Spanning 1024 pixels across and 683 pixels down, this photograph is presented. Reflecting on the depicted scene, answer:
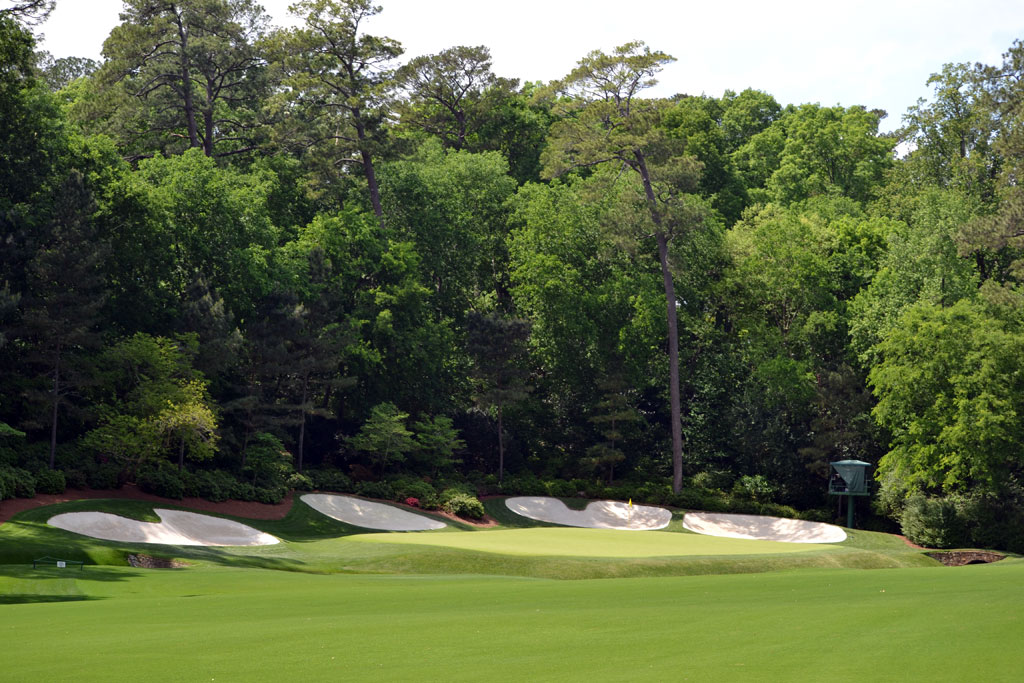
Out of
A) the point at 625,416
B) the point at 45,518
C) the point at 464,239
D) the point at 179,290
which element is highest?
the point at 464,239

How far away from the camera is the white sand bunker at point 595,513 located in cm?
3909

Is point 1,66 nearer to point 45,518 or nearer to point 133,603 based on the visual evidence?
point 45,518

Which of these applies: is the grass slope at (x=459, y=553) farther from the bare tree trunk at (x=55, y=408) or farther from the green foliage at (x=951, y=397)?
the green foliage at (x=951, y=397)

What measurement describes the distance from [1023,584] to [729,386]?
1118 inches

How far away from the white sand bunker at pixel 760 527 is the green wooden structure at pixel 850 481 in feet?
3.99

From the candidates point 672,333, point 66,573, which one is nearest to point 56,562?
point 66,573

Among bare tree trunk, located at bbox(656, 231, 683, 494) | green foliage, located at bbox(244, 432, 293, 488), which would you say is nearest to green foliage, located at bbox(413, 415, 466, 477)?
green foliage, located at bbox(244, 432, 293, 488)

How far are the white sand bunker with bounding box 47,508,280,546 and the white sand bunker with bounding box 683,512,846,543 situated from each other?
1725 centimetres

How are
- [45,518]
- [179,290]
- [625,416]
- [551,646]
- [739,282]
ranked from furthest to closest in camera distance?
1. [739,282]
2. [625,416]
3. [179,290]
4. [45,518]
5. [551,646]

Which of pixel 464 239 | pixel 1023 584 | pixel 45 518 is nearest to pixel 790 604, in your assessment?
pixel 1023 584

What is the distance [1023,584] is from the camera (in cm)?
1645

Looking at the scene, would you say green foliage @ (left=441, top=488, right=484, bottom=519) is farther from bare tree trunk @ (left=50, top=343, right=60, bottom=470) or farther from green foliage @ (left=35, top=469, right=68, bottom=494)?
green foliage @ (left=35, top=469, right=68, bottom=494)

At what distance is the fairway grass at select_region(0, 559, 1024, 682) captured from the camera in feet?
30.2

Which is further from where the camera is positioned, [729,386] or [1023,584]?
→ [729,386]
